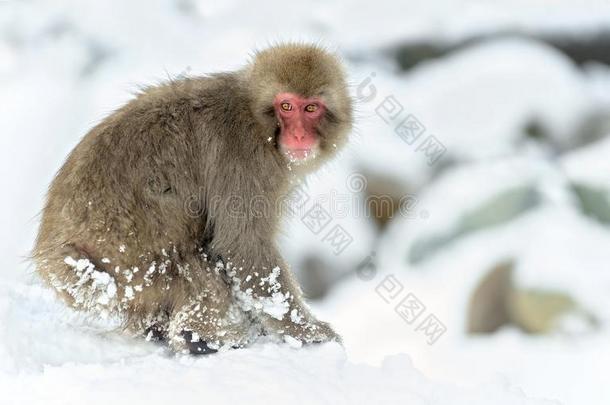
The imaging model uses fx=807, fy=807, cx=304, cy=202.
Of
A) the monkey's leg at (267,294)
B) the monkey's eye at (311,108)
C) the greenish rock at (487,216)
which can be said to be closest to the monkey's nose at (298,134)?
the monkey's eye at (311,108)

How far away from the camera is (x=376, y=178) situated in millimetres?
8742

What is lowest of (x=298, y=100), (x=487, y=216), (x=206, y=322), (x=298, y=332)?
(x=206, y=322)

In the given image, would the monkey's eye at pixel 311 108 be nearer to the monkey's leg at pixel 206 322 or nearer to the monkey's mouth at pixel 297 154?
the monkey's mouth at pixel 297 154

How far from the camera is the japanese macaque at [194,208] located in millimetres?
2965

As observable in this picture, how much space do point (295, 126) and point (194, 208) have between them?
51 cm

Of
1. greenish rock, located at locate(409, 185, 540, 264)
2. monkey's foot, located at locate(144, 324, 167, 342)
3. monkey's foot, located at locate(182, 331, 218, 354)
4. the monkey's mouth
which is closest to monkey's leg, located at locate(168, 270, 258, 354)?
monkey's foot, located at locate(182, 331, 218, 354)

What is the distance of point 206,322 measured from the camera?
9.91 feet

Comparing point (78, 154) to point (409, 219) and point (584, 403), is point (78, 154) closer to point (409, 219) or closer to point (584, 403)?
point (584, 403)

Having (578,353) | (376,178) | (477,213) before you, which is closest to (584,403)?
(578,353)

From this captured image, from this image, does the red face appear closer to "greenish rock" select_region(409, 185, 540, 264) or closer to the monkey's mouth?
the monkey's mouth

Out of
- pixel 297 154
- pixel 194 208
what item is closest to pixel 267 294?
pixel 194 208

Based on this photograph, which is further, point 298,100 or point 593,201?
point 593,201

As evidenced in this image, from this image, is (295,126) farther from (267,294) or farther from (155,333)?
(155,333)

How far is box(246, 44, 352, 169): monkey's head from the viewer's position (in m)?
3.18
